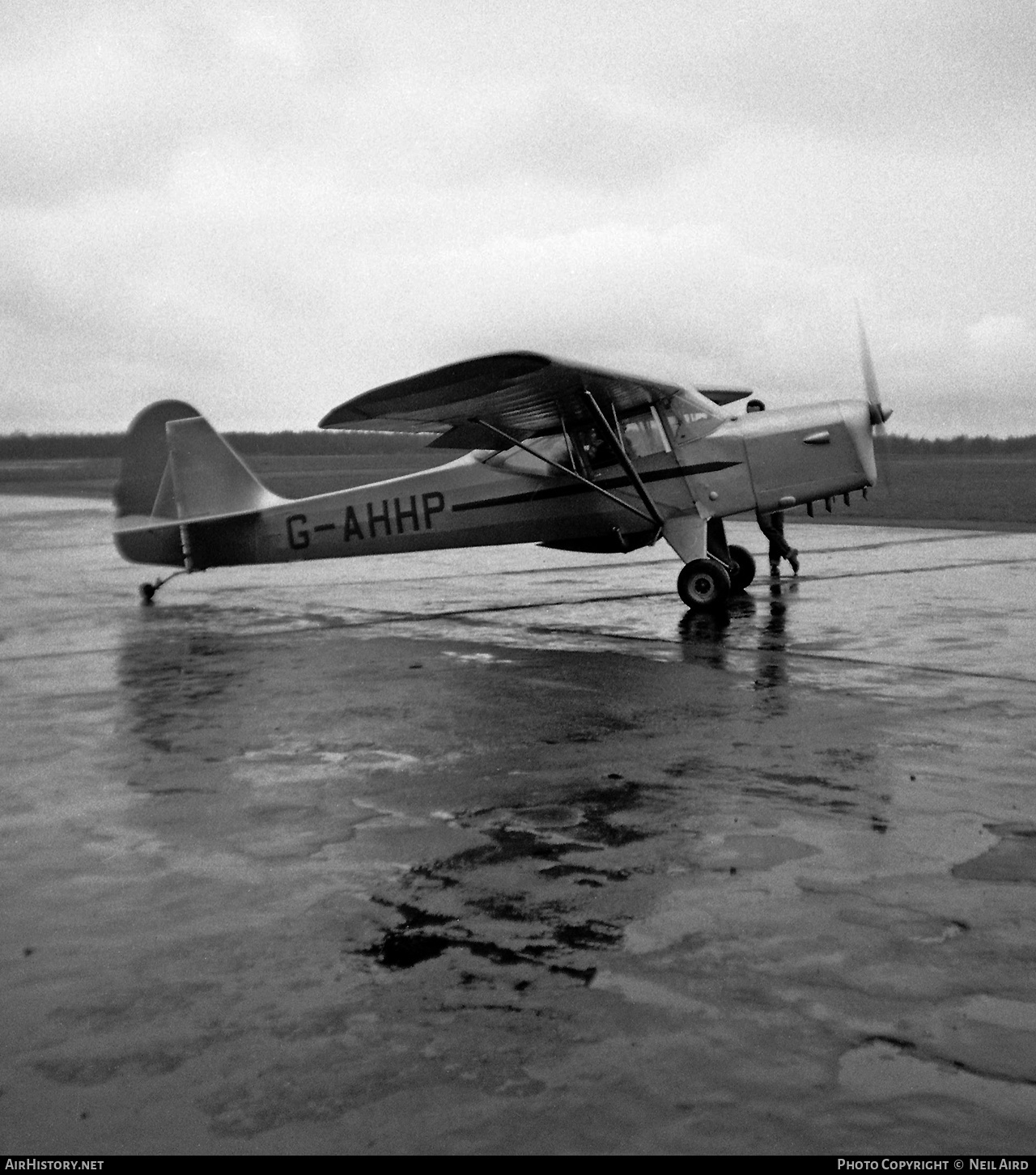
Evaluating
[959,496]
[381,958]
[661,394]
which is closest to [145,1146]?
[381,958]

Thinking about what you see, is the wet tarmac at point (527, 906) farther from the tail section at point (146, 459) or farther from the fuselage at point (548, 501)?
the tail section at point (146, 459)

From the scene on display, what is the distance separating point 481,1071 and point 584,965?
764mm

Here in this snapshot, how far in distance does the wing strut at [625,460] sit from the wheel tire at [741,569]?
183cm

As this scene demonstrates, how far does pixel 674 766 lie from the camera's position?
22.1 feet

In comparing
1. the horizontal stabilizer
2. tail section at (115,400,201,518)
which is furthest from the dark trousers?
tail section at (115,400,201,518)

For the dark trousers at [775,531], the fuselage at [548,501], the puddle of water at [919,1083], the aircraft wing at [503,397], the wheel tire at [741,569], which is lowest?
the puddle of water at [919,1083]

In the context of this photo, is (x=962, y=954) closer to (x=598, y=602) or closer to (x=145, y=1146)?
(x=145, y=1146)

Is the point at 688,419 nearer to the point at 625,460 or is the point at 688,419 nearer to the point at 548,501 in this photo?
the point at 625,460

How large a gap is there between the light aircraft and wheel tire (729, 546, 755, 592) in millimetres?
22

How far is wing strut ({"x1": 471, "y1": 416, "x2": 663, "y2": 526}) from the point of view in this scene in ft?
45.1

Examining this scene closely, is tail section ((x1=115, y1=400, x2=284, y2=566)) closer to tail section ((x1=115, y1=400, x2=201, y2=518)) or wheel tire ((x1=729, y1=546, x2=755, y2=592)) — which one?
tail section ((x1=115, y1=400, x2=201, y2=518))

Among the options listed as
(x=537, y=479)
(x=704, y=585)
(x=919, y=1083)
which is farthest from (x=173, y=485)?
(x=919, y=1083)

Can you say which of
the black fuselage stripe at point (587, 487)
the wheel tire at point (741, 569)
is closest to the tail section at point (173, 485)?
the black fuselage stripe at point (587, 487)

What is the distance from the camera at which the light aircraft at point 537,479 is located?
528 inches
